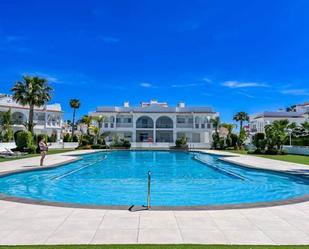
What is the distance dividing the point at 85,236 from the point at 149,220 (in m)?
1.46

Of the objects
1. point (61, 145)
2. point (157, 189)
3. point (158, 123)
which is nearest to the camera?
point (157, 189)

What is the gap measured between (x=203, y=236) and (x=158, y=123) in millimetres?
48552

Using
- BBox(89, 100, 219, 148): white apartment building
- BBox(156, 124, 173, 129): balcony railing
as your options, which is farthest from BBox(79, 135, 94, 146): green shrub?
BBox(156, 124, 173, 129): balcony railing

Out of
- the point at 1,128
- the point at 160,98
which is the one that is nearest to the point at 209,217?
the point at 1,128

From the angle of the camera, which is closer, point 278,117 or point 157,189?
point 157,189

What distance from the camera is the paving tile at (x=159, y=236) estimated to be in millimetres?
4531

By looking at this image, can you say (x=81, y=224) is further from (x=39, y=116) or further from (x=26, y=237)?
(x=39, y=116)

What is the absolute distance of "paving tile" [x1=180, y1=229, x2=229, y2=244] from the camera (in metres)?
4.57

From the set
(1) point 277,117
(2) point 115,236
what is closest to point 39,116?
(1) point 277,117

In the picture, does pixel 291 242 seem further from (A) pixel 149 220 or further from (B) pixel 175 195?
(B) pixel 175 195

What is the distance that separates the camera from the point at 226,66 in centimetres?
3250

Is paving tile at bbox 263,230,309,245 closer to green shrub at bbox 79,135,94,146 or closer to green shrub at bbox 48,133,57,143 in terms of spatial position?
green shrub at bbox 79,135,94,146

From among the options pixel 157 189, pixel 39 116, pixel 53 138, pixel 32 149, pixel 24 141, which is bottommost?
pixel 157 189

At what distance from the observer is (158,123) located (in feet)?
175
